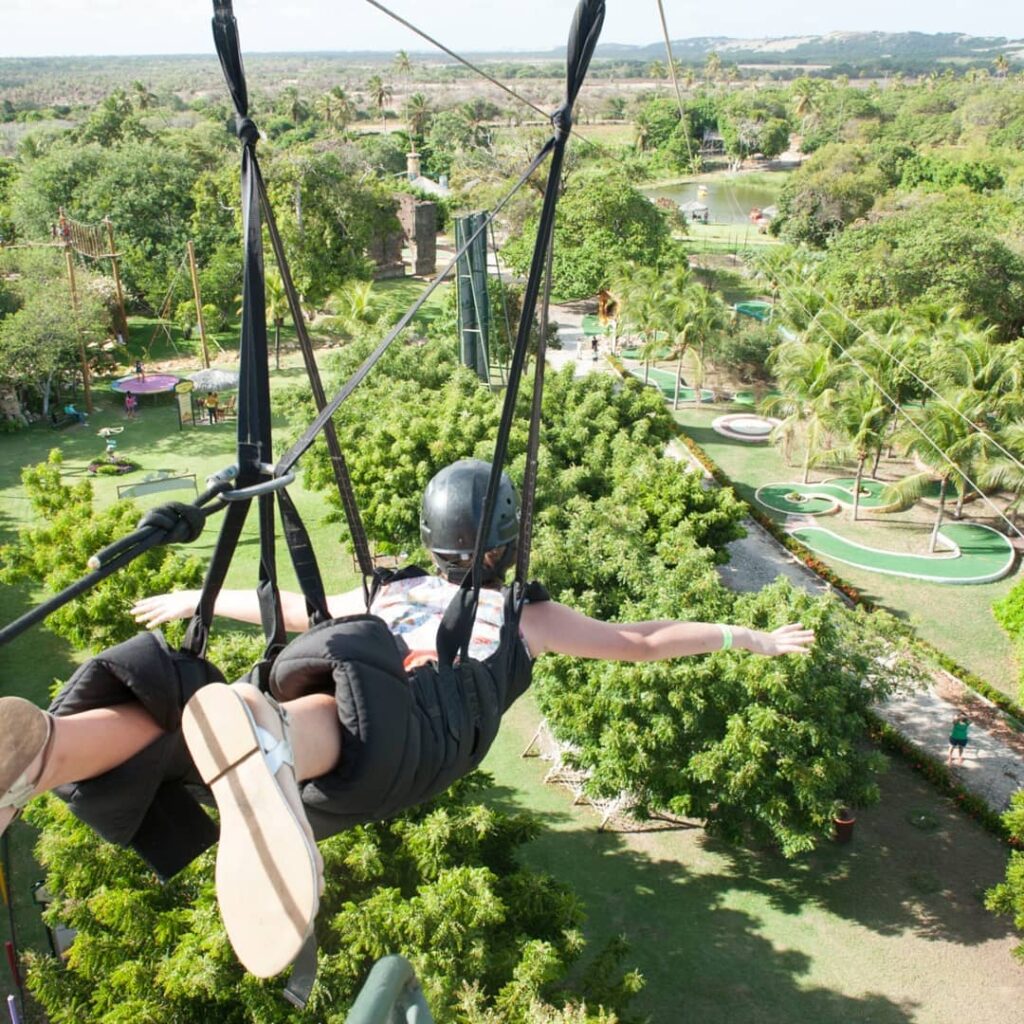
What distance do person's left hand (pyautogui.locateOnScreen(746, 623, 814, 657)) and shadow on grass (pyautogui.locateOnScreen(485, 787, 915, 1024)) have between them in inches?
295

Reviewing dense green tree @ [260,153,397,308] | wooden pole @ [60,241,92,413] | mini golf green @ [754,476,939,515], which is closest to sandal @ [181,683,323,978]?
mini golf green @ [754,476,939,515]

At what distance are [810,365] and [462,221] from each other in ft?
32.8

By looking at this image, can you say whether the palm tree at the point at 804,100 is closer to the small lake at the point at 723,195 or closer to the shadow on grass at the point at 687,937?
the small lake at the point at 723,195

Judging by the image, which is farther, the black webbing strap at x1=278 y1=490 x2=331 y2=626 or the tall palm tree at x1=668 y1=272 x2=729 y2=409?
the tall palm tree at x1=668 y1=272 x2=729 y2=409

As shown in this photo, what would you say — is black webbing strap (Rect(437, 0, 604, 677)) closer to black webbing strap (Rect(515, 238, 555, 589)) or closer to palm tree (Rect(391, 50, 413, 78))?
black webbing strap (Rect(515, 238, 555, 589))

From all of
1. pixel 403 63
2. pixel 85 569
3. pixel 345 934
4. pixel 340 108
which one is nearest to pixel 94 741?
pixel 345 934

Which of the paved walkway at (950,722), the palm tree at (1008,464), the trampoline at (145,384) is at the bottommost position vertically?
the paved walkway at (950,722)

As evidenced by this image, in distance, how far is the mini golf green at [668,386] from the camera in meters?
33.5

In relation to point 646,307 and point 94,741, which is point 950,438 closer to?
point 646,307

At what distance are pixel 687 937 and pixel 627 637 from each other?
8954 millimetres

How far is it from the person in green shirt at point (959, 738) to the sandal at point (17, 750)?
592 inches

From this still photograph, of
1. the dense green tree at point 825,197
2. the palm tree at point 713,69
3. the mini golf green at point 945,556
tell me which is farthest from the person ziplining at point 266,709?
the palm tree at point 713,69

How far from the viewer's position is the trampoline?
2988 centimetres

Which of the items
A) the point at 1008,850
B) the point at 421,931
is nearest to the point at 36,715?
the point at 421,931
